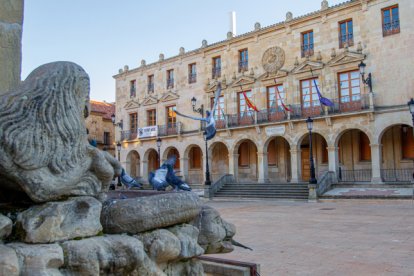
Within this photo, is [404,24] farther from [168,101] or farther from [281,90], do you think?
[168,101]

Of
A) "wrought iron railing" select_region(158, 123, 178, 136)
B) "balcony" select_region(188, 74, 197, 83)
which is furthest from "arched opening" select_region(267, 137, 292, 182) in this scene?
"balcony" select_region(188, 74, 197, 83)

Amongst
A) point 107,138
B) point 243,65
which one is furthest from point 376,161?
point 107,138

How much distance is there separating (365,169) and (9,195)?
22.2m

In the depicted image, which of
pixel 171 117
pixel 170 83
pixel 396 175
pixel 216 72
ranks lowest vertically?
pixel 396 175

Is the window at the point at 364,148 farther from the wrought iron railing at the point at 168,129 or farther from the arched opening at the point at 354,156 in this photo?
the wrought iron railing at the point at 168,129

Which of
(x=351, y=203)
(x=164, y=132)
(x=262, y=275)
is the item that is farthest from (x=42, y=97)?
(x=164, y=132)

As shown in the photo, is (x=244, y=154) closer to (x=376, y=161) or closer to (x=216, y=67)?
(x=216, y=67)

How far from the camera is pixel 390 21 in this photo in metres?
21.0

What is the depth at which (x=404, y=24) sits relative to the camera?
20297 millimetres

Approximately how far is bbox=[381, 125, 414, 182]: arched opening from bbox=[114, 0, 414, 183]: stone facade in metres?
0.05

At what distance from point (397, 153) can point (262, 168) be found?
782 centimetres

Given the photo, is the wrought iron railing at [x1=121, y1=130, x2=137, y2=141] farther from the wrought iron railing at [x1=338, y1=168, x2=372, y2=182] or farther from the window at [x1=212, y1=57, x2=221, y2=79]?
the wrought iron railing at [x1=338, y1=168, x2=372, y2=182]

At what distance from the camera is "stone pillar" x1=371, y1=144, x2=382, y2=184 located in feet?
65.4

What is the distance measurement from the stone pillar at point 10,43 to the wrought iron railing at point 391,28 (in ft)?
70.5
